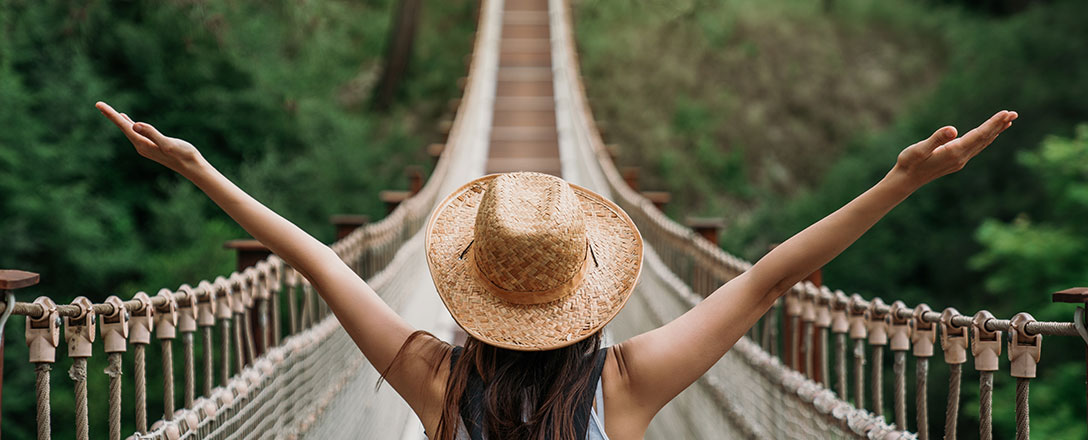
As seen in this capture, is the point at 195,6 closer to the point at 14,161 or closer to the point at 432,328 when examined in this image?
the point at 14,161

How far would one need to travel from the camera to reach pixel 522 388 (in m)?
1.19

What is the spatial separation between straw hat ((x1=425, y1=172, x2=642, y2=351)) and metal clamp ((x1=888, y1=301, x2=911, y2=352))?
2.99 ft

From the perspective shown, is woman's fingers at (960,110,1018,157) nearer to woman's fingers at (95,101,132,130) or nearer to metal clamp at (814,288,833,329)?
woman's fingers at (95,101,132,130)

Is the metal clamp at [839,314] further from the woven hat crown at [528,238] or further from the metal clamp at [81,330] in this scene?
the metal clamp at [81,330]

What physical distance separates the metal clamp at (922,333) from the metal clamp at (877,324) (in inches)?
9.0

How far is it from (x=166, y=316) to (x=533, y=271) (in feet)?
3.16

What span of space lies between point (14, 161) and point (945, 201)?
1171cm

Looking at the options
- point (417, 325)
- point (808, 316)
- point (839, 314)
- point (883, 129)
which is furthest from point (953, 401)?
point (883, 129)

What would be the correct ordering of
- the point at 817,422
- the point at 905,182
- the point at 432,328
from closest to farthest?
the point at 905,182 < the point at 817,422 < the point at 432,328

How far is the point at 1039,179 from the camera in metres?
12.8

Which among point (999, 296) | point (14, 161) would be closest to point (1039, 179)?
point (999, 296)

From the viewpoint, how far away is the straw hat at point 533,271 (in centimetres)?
114

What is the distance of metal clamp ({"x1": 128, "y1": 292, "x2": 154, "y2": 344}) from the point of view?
169 centimetres

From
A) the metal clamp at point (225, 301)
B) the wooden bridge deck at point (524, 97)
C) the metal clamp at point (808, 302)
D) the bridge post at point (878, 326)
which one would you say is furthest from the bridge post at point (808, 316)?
the wooden bridge deck at point (524, 97)
